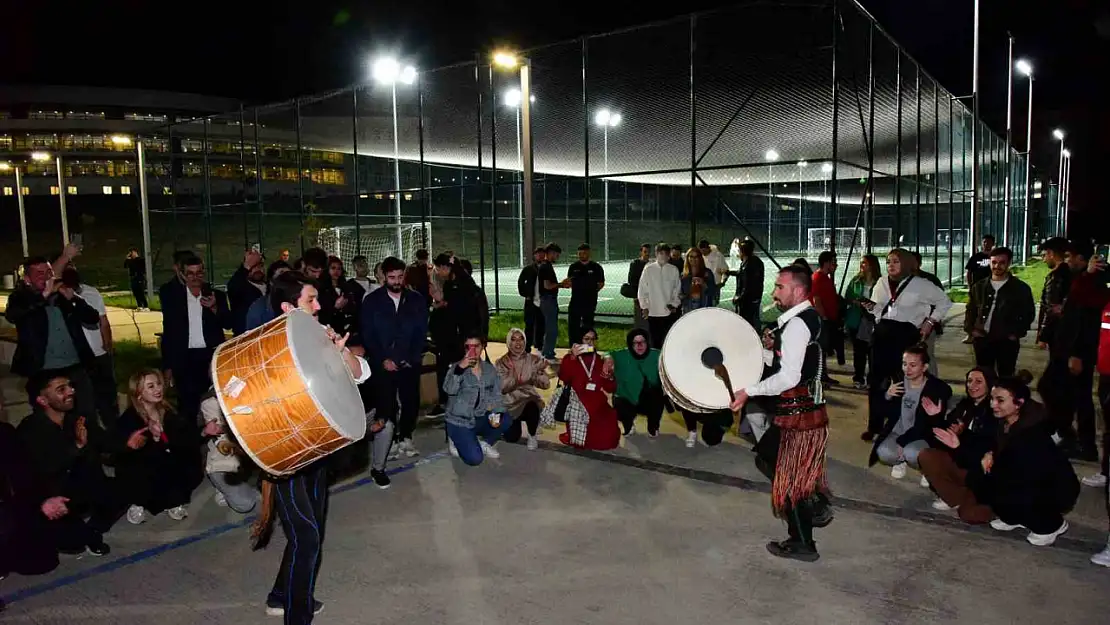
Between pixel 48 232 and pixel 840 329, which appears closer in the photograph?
pixel 840 329

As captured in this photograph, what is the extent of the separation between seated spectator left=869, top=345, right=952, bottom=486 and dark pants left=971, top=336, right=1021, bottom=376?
5.77 ft

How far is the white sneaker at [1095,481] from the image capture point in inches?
224

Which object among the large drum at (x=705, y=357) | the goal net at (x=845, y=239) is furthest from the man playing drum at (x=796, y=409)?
the goal net at (x=845, y=239)

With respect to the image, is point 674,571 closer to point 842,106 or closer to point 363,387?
point 363,387

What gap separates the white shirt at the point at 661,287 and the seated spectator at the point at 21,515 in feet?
24.5

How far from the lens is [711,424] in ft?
22.9

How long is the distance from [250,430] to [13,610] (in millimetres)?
2072

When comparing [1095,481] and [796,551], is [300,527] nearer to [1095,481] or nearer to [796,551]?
[796,551]

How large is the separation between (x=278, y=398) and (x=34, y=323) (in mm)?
3969

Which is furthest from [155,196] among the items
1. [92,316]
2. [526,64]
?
[92,316]

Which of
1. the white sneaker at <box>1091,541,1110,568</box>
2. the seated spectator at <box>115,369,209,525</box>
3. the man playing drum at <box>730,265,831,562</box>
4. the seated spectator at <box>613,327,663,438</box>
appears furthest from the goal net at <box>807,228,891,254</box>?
the seated spectator at <box>115,369,209,525</box>

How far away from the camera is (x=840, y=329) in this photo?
1059 cm

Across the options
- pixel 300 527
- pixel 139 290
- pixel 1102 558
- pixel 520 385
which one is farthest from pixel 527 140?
pixel 139 290

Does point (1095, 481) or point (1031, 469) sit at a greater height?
point (1031, 469)
